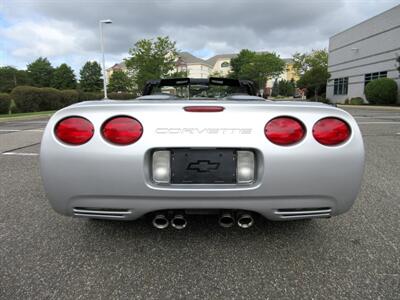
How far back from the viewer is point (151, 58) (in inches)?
1185

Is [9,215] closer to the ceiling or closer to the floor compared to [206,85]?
closer to the floor

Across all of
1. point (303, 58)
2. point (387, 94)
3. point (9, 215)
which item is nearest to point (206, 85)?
point (9, 215)

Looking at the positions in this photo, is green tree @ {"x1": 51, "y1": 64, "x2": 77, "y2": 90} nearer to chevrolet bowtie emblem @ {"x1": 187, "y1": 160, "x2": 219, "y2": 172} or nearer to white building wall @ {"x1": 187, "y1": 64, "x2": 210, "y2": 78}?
white building wall @ {"x1": 187, "y1": 64, "x2": 210, "y2": 78}

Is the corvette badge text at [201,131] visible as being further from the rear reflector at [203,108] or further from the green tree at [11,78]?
the green tree at [11,78]

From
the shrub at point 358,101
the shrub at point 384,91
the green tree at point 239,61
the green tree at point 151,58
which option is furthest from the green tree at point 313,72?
the green tree at point 151,58

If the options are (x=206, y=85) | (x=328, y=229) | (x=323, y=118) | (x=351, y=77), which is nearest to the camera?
(x=323, y=118)

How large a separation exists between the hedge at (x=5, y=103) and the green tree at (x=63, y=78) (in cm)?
5577

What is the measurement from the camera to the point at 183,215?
1859 millimetres

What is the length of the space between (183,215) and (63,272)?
0.81 meters

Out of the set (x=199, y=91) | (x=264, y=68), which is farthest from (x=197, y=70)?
(x=199, y=91)

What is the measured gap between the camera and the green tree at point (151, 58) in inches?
1181

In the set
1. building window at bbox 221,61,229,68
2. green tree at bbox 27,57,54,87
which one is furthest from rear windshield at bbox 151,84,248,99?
building window at bbox 221,61,229,68

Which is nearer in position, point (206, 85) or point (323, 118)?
point (323, 118)

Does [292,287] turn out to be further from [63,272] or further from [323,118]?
[63,272]
